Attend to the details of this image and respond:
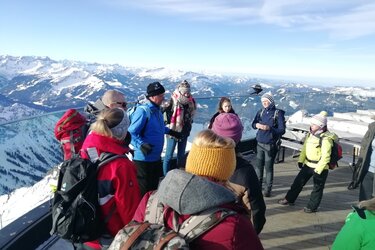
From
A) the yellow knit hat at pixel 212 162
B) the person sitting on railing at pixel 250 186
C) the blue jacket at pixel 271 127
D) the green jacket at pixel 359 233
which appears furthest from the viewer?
the blue jacket at pixel 271 127

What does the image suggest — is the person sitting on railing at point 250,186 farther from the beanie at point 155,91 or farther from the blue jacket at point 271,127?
the blue jacket at point 271,127

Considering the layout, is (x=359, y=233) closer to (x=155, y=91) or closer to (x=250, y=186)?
(x=250, y=186)

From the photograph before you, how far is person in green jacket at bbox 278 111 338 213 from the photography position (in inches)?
206

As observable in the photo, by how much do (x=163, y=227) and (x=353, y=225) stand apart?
1.36 m

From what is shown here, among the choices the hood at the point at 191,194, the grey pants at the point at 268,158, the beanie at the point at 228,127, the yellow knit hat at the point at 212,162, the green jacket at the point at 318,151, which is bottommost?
the grey pants at the point at 268,158

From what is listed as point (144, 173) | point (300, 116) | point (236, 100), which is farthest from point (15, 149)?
point (300, 116)

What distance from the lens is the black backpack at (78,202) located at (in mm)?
2482

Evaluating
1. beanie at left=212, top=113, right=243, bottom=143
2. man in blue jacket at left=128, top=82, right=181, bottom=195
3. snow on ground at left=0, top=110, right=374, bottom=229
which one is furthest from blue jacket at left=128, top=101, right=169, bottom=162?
beanie at left=212, top=113, right=243, bottom=143

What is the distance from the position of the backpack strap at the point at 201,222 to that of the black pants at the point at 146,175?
3.03 meters

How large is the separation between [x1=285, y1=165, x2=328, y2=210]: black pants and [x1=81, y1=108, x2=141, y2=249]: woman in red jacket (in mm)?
3665

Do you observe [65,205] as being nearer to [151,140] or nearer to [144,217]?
[144,217]

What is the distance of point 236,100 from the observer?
9.04 metres

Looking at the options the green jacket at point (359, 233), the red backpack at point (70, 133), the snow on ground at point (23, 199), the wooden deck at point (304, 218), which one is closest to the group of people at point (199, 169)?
the green jacket at point (359, 233)

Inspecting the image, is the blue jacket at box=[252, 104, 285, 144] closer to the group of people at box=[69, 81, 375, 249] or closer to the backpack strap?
the group of people at box=[69, 81, 375, 249]
